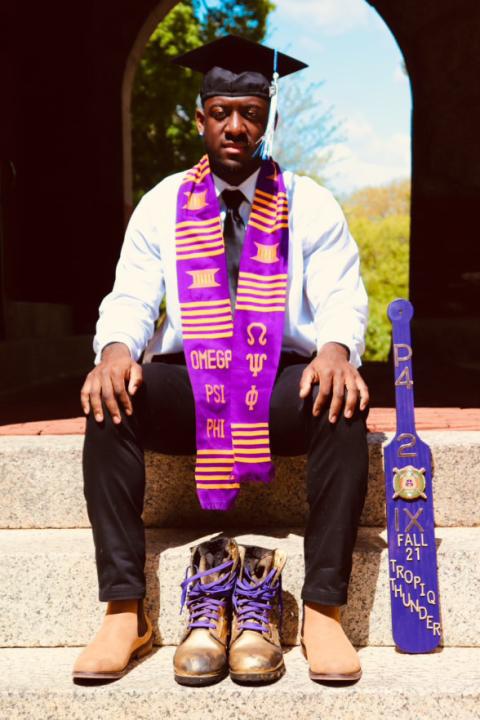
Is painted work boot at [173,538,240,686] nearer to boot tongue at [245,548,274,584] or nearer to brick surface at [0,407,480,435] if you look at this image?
boot tongue at [245,548,274,584]

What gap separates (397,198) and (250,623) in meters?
30.3

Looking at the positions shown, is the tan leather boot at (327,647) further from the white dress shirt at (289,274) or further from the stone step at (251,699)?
the white dress shirt at (289,274)

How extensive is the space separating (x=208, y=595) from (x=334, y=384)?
66cm

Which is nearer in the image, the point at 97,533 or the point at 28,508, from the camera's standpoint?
the point at 97,533

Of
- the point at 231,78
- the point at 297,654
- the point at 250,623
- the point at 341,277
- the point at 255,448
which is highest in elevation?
the point at 231,78

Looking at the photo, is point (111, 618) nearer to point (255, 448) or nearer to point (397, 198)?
point (255, 448)

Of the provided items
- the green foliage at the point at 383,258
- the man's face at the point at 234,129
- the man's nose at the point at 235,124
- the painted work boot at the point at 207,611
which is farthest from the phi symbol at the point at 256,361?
the green foliage at the point at 383,258

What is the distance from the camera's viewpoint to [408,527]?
223 centimetres

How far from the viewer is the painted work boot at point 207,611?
199cm

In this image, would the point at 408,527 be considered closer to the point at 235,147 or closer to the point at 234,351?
the point at 234,351

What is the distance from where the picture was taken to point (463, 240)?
6836mm

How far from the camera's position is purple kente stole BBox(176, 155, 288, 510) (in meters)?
2.33

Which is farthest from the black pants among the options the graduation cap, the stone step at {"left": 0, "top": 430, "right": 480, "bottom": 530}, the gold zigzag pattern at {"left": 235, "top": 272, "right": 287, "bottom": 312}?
the graduation cap

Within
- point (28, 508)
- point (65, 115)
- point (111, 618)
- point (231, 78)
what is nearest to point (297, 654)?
point (111, 618)
